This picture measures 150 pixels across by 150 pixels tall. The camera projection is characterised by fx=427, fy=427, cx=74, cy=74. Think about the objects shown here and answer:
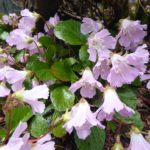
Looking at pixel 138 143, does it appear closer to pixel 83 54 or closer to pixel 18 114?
pixel 18 114

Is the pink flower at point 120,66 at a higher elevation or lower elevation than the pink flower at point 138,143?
higher

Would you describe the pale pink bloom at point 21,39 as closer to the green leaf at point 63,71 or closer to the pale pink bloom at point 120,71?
the green leaf at point 63,71

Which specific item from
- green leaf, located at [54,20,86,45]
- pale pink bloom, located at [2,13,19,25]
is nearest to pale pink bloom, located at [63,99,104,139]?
green leaf, located at [54,20,86,45]

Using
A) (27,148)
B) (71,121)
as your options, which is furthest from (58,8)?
(27,148)

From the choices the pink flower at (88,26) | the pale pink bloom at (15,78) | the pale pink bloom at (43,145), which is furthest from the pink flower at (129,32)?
the pale pink bloom at (43,145)

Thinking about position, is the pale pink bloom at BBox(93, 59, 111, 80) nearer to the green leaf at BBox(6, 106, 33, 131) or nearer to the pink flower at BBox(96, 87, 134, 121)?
the pink flower at BBox(96, 87, 134, 121)

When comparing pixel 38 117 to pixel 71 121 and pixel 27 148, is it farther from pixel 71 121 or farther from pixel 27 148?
pixel 27 148
